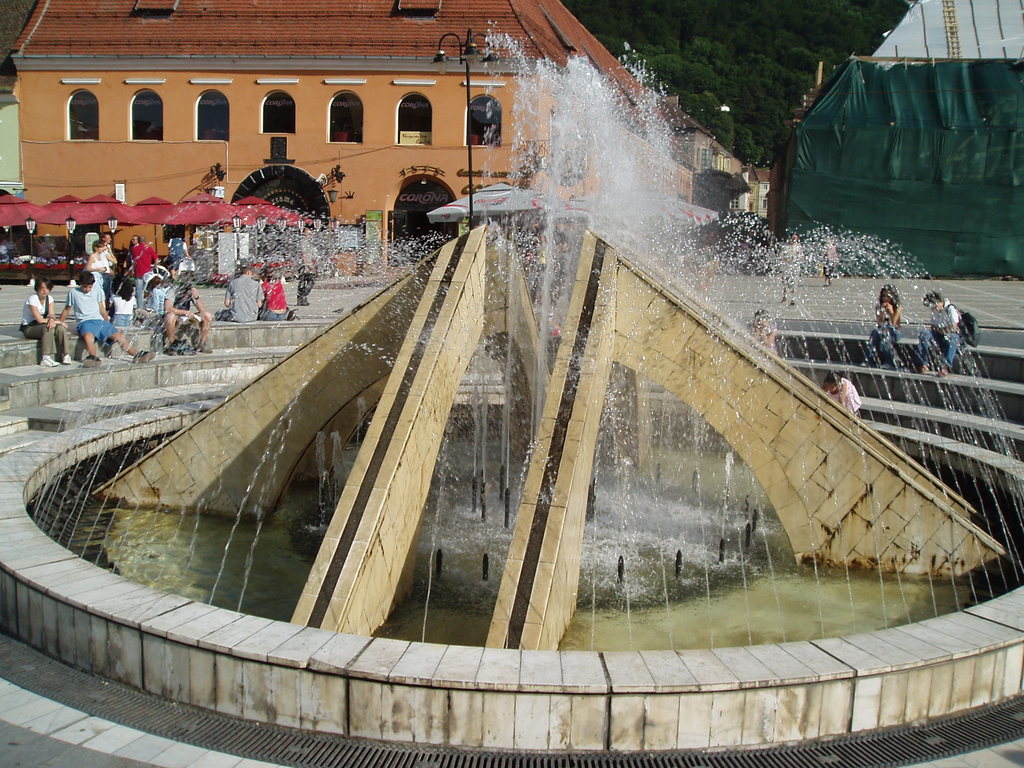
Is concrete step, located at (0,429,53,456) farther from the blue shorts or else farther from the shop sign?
the shop sign

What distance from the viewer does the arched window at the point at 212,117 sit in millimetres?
32969

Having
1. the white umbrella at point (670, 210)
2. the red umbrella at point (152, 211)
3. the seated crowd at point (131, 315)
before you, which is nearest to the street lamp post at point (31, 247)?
the red umbrella at point (152, 211)

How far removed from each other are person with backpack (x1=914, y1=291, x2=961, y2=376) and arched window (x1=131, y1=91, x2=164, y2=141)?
91.8 ft

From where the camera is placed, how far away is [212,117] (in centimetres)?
3306

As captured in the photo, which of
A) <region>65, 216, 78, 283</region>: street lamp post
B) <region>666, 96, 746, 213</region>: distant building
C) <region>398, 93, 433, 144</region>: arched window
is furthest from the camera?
<region>666, 96, 746, 213</region>: distant building

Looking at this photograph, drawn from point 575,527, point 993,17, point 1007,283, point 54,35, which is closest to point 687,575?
point 575,527

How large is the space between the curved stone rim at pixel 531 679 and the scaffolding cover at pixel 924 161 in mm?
26169

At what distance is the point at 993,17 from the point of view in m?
30.7

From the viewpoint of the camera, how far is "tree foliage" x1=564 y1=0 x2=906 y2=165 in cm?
7425

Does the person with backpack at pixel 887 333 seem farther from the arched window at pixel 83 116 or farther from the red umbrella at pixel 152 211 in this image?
the arched window at pixel 83 116

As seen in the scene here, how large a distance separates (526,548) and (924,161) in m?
27.0

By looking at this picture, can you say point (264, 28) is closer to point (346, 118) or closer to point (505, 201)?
point (346, 118)

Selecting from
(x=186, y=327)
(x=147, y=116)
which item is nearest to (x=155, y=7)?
(x=147, y=116)

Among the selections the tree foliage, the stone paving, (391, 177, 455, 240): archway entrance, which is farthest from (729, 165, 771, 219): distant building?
the stone paving
